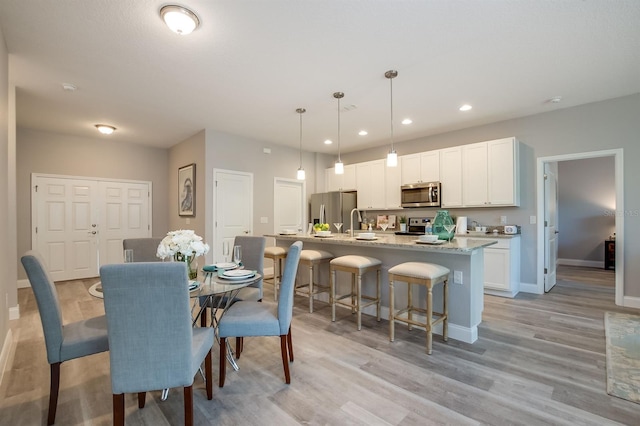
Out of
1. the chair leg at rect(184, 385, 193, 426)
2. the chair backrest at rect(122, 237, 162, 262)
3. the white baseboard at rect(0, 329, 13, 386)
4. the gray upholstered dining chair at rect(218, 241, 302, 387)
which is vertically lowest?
the white baseboard at rect(0, 329, 13, 386)

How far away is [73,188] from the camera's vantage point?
214 inches

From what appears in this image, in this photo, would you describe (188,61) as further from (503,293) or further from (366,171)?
(503,293)

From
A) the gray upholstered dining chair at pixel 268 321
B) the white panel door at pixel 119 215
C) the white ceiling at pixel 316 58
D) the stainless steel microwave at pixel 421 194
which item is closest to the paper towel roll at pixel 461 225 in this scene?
the stainless steel microwave at pixel 421 194

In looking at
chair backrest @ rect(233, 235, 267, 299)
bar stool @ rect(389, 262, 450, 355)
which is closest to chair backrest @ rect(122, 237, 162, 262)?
chair backrest @ rect(233, 235, 267, 299)

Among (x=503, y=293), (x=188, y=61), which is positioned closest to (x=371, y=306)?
(x=503, y=293)

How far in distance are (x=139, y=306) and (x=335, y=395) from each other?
1375mm

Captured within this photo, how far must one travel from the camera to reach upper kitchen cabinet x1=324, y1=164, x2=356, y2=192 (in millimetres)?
6284

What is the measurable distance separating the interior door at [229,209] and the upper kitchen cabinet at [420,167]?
2889 millimetres

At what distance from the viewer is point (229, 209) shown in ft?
17.5

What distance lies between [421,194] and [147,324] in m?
4.69

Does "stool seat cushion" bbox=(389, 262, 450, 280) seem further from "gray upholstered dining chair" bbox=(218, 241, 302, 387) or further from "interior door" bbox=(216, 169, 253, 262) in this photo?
"interior door" bbox=(216, 169, 253, 262)

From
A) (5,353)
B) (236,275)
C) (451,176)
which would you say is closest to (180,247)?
(236,275)

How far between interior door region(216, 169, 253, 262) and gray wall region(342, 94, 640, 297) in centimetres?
367

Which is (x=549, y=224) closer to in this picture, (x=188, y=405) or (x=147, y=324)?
(x=188, y=405)
